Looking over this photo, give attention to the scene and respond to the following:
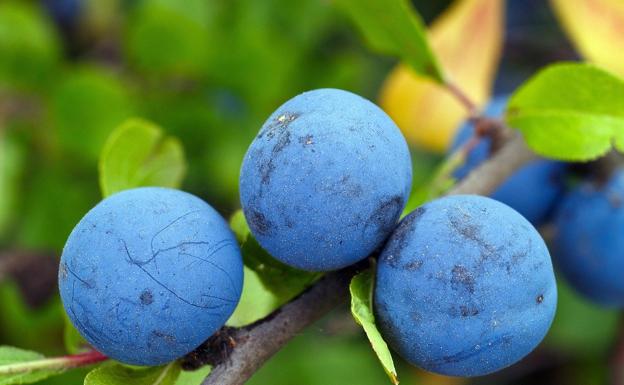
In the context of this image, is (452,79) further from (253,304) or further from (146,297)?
(146,297)

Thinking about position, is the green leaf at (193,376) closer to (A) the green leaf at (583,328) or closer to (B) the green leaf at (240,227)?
(B) the green leaf at (240,227)

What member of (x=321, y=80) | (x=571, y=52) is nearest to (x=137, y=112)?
(x=321, y=80)

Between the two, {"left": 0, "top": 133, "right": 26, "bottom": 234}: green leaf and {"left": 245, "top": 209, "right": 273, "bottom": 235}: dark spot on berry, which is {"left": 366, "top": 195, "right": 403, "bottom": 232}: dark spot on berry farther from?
{"left": 0, "top": 133, "right": 26, "bottom": 234}: green leaf

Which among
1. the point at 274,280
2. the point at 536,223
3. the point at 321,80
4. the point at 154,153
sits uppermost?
the point at 154,153

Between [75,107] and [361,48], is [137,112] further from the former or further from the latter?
[361,48]

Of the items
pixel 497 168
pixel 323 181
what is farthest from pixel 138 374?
pixel 497 168

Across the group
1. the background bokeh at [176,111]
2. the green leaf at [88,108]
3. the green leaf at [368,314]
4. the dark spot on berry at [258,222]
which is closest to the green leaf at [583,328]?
the background bokeh at [176,111]
